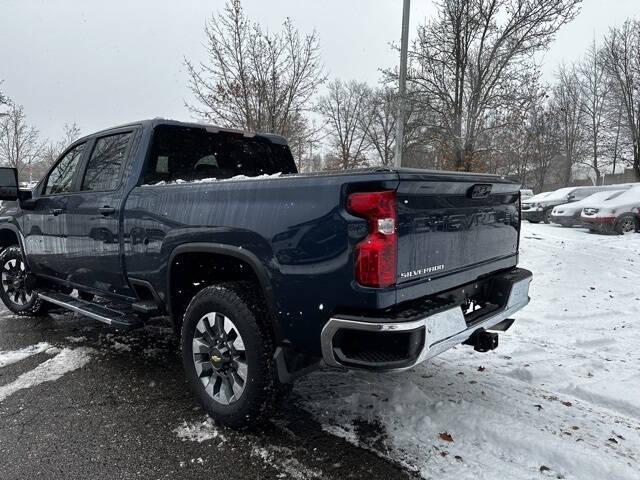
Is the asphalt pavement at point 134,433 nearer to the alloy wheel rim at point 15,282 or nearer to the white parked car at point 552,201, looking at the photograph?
the alloy wheel rim at point 15,282

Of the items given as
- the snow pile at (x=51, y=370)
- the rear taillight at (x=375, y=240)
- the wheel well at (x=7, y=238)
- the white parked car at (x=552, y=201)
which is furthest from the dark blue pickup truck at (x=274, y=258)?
the white parked car at (x=552, y=201)

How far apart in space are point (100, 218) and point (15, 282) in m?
2.49

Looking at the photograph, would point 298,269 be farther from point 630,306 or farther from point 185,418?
point 630,306

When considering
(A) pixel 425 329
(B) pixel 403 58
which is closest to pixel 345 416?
(A) pixel 425 329

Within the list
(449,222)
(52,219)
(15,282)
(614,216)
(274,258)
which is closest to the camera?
(274,258)

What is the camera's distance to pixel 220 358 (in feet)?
9.09

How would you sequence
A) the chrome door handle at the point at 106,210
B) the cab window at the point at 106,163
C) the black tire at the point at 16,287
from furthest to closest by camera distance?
the black tire at the point at 16,287 → the cab window at the point at 106,163 → the chrome door handle at the point at 106,210

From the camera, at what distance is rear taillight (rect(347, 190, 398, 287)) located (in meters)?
2.13

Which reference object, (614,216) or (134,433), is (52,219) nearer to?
(134,433)

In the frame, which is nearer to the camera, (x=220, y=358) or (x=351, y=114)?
(x=220, y=358)

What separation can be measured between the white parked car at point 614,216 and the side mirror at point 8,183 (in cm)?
1486

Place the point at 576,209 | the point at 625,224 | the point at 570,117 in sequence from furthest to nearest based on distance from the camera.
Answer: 1. the point at 570,117
2. the point at 576,209
3. the point at 625,224

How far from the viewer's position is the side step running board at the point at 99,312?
132 inches

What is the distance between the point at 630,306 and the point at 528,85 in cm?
878
